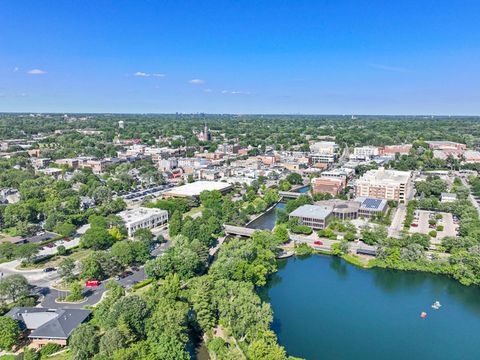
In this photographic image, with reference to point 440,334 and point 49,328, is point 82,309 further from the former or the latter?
point 440,334

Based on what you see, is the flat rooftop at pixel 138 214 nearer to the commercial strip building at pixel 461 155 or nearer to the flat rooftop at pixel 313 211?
the flat rooftop at pixel 313 211

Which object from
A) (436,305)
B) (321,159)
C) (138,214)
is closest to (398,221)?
(436,305)

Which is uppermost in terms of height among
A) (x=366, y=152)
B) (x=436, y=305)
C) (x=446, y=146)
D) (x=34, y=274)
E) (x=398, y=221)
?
(x=446, y=146)

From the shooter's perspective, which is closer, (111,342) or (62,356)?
(111,342)

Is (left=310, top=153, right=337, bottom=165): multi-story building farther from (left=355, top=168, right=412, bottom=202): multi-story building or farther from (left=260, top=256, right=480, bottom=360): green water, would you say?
(left=260, top=256, right=480, bottom=360): green water

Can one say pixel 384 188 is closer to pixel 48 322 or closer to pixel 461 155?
pixel 461 155

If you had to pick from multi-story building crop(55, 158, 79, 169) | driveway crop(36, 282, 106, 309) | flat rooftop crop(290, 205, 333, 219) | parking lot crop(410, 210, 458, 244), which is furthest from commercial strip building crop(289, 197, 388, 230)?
multi-story building crop(55, 158, 79, 169)
